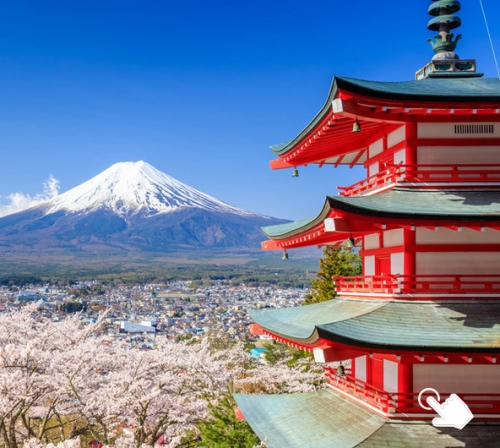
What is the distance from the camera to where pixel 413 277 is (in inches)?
358

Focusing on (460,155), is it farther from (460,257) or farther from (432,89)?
(460,257)

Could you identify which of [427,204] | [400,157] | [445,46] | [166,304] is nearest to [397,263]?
[427,204]

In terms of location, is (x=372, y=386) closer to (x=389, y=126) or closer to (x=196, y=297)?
(x=389, y=126)

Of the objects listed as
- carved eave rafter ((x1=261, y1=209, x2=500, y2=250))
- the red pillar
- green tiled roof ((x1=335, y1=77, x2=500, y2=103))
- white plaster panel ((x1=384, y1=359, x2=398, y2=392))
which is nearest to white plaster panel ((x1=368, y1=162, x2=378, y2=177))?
green tiled roof ((x1=335, y1=77, x2=500, y2=103))

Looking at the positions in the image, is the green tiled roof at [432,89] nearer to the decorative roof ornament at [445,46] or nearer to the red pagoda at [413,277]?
the red pagoda at [413,277]

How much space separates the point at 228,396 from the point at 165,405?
340 centimetres

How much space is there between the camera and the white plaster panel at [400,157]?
31.5 feet

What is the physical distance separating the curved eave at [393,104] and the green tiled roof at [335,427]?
451 cm

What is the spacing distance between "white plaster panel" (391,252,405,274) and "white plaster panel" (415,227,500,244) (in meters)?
0.40

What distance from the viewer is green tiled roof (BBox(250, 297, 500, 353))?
7.87m

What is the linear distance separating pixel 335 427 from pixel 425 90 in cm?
540

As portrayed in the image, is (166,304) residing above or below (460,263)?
below

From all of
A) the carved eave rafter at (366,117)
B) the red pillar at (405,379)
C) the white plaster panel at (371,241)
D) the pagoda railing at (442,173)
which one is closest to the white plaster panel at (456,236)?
the pagoda railing at (442,173)

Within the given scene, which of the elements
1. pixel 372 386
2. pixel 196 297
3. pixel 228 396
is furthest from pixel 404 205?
pixel 196 297
